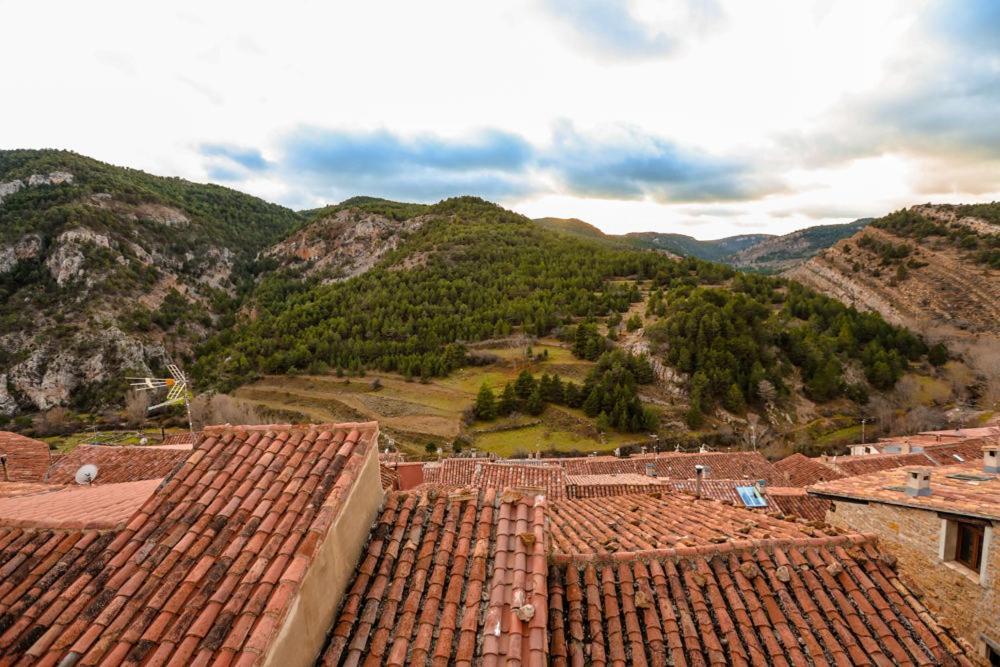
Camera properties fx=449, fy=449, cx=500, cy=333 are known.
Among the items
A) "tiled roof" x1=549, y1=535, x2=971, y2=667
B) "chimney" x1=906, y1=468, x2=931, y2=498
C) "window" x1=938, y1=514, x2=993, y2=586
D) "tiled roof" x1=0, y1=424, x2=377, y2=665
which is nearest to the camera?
"tiled roof" x1=0, y1=424, x2=377, y2=665

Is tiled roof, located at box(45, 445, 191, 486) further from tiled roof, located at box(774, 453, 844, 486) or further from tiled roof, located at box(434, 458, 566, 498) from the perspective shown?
tiled roof, located at box(774, 453, 844, 486)

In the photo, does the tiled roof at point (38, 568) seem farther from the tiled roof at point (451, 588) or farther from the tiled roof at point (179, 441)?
the tiled roof at point (179, 441)

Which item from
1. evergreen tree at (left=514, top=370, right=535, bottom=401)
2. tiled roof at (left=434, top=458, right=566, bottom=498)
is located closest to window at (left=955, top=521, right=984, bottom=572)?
tiled roof at (left=434, top=458, right=566, bottom=498)

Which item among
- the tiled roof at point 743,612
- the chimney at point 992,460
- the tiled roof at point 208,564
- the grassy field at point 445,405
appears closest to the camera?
the tiled roof at point 208,564

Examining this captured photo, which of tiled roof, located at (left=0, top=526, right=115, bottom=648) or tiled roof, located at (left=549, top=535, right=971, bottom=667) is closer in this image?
tiled roof, located at (left=0, top=526, right=115, bottom=648)

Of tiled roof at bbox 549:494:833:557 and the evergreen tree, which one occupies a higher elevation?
tiled roof at bbox 549:494:833:557

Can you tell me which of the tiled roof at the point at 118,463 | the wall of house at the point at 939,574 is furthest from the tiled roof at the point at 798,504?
the tiled roof at the point at 118,463

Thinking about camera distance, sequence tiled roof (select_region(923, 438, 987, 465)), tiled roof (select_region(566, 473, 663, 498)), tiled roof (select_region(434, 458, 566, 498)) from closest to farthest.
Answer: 1. tiled roof (select_region(566, 473, 663, 498))
2. tiled roof (select_region(434, 458, 566, 498))
3. tiled roof (select_region(923, 438, 987, 465))
